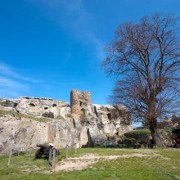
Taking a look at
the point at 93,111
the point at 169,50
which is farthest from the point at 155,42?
the point at 93,111

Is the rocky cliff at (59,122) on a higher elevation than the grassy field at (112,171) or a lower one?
higher

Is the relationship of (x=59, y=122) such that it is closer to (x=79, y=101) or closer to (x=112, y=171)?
(x=79, y=101)

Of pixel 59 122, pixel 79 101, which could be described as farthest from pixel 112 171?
pixel 79 101

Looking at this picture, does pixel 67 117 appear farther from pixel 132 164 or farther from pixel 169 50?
pixel 132 164

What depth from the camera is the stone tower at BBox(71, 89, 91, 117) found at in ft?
107

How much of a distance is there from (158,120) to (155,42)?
7.25 m

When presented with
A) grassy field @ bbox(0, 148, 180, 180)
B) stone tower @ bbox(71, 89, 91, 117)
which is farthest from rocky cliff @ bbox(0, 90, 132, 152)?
grassy field @ bbox(0, 148, 180, 180)

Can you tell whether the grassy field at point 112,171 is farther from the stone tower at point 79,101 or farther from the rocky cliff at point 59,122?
the stone tower at point 79,101

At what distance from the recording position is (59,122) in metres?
25.6

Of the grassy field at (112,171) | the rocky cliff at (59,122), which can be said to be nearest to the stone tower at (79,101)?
the rocky cliff at (59,122)

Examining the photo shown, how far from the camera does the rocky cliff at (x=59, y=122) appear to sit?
61.4 feet

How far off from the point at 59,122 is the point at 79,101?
862 cm

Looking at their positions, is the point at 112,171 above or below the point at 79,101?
below

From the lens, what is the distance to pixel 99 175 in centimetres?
778
